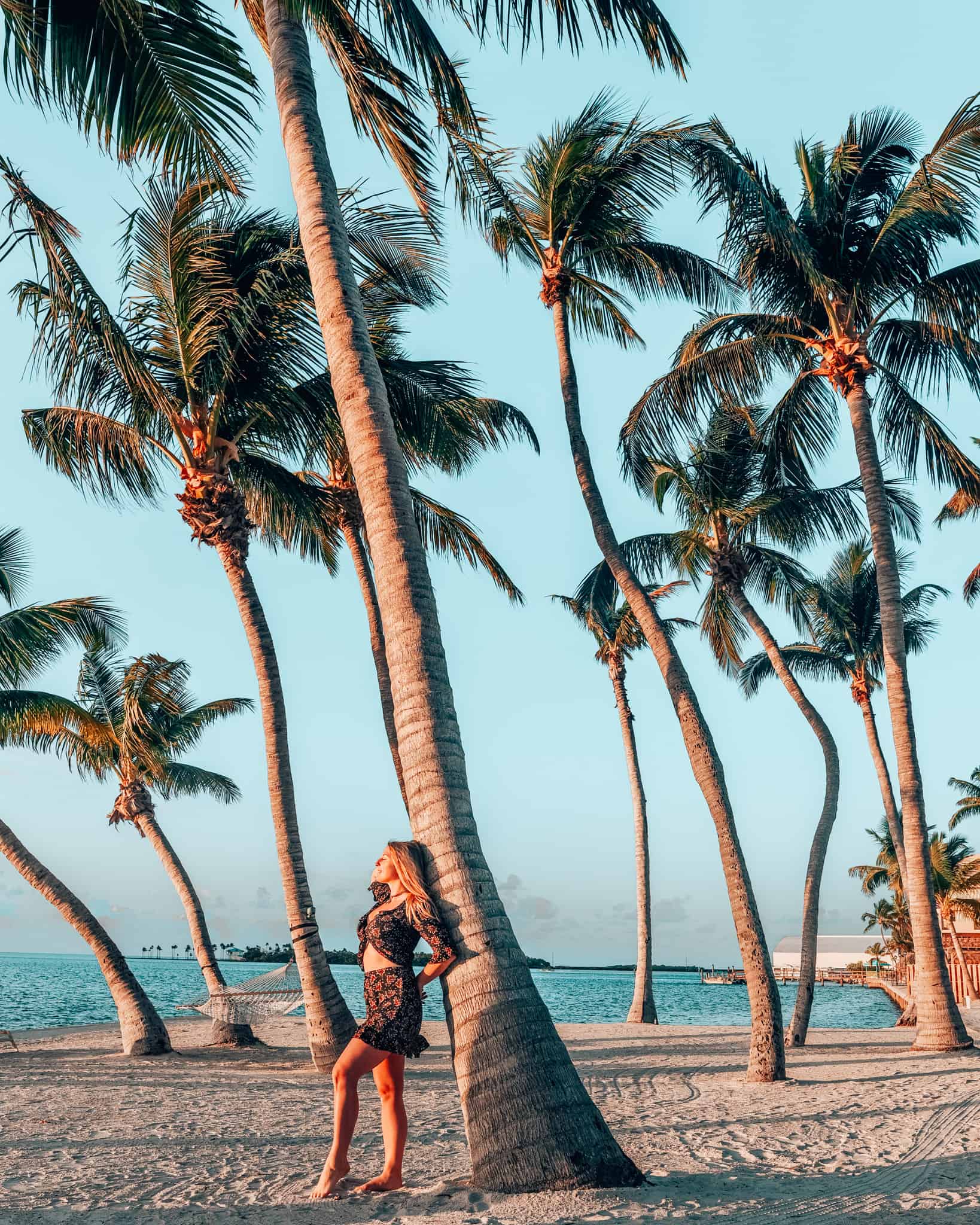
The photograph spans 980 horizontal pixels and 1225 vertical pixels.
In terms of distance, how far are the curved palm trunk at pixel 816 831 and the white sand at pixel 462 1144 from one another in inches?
92.2

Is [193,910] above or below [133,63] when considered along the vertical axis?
below

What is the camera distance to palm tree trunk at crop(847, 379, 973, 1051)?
1250cm

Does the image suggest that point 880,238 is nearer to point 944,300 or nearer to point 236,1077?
point 944,300

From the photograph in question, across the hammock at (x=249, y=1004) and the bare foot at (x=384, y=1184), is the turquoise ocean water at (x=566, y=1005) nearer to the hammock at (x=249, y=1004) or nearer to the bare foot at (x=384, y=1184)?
the hammock at (x=249, y=1004)

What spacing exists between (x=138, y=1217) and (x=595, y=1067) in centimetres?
835

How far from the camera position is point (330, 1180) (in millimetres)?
5043

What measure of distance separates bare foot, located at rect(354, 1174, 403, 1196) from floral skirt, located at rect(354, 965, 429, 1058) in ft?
1.92

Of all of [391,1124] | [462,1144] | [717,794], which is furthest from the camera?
[717,794]

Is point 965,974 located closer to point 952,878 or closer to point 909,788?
point 952,878

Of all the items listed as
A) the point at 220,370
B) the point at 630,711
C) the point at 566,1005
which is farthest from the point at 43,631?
the point at 566,1005

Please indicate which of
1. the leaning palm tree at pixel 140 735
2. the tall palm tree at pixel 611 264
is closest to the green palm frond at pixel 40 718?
the leaning palm tree at pixel 140 735

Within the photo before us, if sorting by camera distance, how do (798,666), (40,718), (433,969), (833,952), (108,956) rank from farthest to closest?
(833,952), (798,666), (40,718), (108,956), (433,969)

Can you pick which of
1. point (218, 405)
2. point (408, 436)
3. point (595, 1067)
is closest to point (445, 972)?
point (595, 1067)

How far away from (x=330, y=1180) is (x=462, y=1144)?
1894mm
